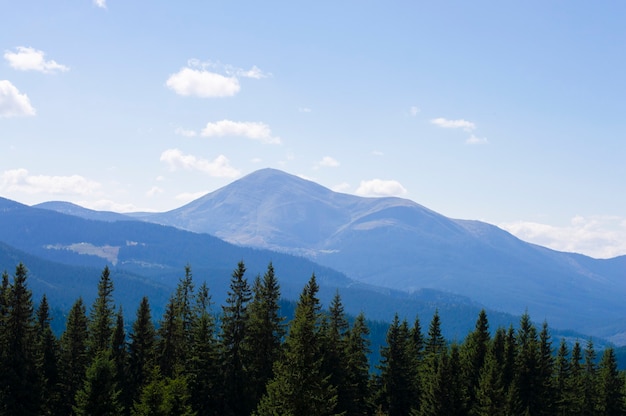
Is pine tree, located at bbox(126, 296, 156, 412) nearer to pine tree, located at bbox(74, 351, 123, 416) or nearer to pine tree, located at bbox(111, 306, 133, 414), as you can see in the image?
pine tree, located at bbox(111, 306, 133, 414)

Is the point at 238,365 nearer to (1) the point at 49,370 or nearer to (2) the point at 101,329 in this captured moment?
(2) the point at 101,329

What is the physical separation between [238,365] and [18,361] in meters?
17.7

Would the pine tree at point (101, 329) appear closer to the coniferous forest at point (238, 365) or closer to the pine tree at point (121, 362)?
the coniferous forest at point (238, 365)

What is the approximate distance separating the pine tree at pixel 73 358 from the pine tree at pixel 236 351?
49.1 ft

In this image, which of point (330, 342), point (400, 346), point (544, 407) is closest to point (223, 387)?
point (330, 342)

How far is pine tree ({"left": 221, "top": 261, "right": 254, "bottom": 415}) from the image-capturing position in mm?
50719

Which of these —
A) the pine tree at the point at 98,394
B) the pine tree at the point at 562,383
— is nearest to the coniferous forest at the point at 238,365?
the pine tree at the point at 98,394

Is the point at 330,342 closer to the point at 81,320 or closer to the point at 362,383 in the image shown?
the point at 362,383

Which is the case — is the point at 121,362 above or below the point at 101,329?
below

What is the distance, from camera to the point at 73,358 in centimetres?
6131

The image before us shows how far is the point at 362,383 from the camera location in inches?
2391

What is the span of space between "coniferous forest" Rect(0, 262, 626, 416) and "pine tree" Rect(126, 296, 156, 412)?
91mm

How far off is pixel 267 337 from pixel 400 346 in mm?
15241

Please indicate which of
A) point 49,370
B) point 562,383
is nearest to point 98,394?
point 49,370
